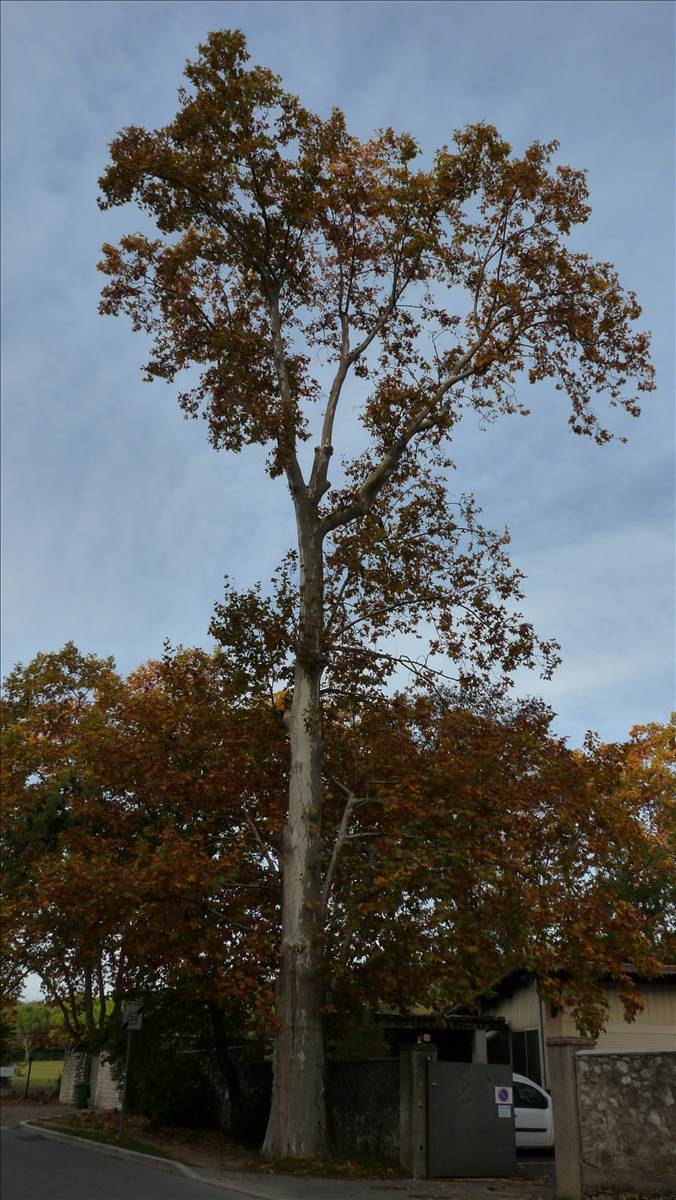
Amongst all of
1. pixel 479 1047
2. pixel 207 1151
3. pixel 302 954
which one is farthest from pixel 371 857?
pixel 479 1047

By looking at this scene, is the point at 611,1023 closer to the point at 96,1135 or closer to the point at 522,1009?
the point at 522,1009

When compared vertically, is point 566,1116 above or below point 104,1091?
above

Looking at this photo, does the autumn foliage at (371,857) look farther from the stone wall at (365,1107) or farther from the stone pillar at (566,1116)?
the stone pillar at (566,1116)

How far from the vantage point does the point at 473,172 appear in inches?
707

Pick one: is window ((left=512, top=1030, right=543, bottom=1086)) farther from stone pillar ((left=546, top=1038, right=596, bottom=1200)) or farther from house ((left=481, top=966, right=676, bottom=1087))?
stone pillar ((left=546, top=1038, right=596, bottom=1200))

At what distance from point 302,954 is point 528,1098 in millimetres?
6621

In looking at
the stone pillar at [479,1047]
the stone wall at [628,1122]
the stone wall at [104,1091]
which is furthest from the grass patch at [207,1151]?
the stone pillar at [479,1047]

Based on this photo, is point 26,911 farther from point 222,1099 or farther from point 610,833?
point 610,833

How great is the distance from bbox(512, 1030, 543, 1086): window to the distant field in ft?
94.4

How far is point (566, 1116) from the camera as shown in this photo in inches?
430

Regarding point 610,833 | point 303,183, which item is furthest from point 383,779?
point 303,183

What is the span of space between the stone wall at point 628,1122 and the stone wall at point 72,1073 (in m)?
30.3

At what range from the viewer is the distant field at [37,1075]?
47.2m

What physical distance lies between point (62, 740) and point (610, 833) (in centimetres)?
2132
